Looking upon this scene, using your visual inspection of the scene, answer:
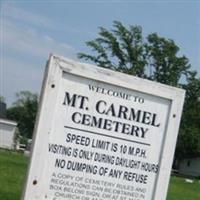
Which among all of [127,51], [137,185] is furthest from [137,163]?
[127,51]

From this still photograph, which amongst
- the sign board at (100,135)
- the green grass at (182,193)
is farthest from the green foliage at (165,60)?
the sign board at (100,135)

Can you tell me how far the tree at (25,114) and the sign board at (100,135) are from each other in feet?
347

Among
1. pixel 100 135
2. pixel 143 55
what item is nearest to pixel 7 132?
pixel 143 55

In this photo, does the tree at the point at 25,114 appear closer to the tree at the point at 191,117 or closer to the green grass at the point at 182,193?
the tree at the point at 191,117

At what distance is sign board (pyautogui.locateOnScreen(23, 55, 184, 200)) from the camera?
5.21m

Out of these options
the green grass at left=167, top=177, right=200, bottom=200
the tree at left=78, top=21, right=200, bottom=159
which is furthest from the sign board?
the tree at left=78, top=21, right=200, bottom=159

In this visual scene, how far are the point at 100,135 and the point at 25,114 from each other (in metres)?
112

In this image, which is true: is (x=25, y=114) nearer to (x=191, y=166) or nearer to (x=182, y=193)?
(x=191, y=166)

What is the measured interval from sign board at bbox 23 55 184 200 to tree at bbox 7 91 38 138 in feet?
347

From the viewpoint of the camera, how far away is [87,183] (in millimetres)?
5355

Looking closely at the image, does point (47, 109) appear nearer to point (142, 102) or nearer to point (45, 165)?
point (45, 165)

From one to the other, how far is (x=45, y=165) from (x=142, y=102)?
0.99m

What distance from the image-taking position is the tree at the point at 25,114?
114738 mm

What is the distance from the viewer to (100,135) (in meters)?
5.36
